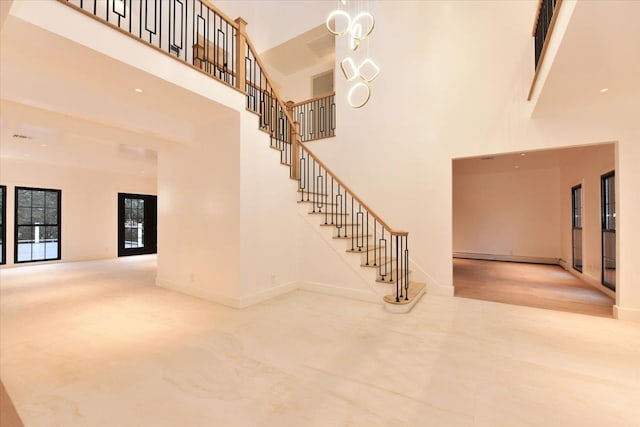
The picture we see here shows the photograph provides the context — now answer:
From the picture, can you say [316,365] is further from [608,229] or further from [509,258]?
[509,258]

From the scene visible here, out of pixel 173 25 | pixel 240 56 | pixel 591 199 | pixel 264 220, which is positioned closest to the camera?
pixel 240 56

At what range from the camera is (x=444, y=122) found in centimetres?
466

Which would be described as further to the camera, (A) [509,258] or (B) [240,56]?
(A) [509,258]

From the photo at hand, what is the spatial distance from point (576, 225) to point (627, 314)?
14.1ft

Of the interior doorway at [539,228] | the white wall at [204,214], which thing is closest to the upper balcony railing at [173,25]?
the white wall at [204,214]

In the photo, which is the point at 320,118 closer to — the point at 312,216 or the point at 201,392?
the point at 312,216

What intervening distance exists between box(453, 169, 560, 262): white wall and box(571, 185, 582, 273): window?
1.01m

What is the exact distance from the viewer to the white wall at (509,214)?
802cm

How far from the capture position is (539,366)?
8.00ft

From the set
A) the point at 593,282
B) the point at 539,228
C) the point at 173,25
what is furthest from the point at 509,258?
the point at 173,25

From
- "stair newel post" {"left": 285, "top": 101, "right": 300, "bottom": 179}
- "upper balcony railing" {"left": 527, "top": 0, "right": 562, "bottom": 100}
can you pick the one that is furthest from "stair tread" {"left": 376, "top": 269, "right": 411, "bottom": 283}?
"upper balcony railing" {"left": 527, "top": 0, "right": 562, "bottom": 100}

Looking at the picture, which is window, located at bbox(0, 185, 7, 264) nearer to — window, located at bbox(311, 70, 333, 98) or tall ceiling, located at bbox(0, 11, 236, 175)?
tall ceiling, located at bbox(0, 11, 236, 175)

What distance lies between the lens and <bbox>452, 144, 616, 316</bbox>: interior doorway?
480cm

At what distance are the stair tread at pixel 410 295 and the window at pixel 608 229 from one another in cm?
326
